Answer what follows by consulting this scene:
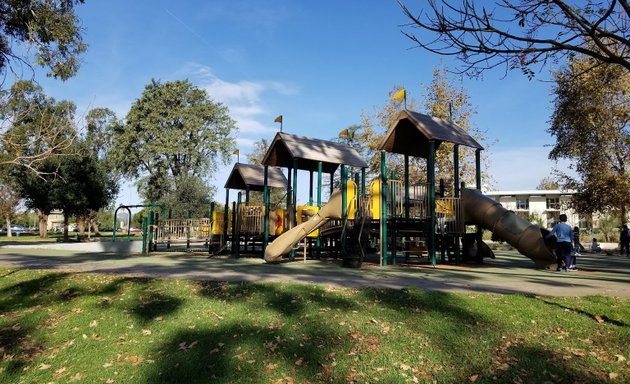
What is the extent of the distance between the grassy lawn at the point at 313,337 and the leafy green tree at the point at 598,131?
20867 mm

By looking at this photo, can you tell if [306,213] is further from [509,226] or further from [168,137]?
[168,137]

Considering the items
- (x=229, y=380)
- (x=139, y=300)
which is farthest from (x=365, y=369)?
(x=139, y=300)

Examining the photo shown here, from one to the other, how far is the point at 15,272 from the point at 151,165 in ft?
111

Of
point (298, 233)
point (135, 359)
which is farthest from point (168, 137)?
point (135, 359)

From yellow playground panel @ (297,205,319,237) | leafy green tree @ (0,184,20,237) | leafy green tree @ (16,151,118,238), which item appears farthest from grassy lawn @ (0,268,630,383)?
leafy green tree @ (0,184,20,237)

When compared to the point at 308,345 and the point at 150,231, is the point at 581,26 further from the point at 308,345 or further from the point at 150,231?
the point at 150,231

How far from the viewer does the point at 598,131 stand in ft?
84.5

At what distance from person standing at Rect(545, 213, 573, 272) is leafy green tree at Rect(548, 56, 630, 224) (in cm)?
1427

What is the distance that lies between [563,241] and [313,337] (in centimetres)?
1026

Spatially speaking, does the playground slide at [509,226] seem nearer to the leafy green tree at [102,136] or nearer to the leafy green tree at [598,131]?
the leafy green tree at [598,131]

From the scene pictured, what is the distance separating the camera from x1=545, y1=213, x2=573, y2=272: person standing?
43.9 ft

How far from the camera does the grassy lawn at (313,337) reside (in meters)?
5.49

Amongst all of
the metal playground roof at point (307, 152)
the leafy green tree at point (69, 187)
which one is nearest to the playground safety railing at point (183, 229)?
the metal playground roof at point (307, 152)

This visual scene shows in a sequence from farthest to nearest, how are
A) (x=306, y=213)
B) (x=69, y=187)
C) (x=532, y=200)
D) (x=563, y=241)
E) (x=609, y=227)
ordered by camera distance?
(x=532, y=200)
(x=609, y=227)
(x=69, y=187)
(x=306, y=213)
(x=563, y=241)
